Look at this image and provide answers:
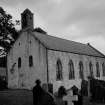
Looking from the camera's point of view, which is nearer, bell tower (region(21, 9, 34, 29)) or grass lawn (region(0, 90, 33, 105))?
grass lawn (region(0, 90, 33, 105))

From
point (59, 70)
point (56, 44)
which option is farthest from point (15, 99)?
point (56, 44)

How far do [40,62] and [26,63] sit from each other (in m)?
3.28

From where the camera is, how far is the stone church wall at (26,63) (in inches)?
1149

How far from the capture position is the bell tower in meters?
32.9

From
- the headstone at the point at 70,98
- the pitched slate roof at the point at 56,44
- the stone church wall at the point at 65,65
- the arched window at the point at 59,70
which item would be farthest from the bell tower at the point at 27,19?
the headstone at the point at 70,98

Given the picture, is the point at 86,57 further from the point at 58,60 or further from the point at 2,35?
the point at 2,35

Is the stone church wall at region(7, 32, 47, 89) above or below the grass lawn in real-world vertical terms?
above

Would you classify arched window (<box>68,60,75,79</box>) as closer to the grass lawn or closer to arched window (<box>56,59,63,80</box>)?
arched window (<box>56,59,63,80</box>)

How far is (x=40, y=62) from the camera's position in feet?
96.2

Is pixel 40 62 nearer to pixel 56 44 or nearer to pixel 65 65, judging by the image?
pixel 65 65

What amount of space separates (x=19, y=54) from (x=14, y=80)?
4.38 m

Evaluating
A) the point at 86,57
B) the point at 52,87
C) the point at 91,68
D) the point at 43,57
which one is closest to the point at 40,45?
the point at 43,57

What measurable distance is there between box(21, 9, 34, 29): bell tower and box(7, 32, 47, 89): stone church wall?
1.53 metres

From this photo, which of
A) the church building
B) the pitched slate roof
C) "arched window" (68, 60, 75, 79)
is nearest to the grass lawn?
the church building
